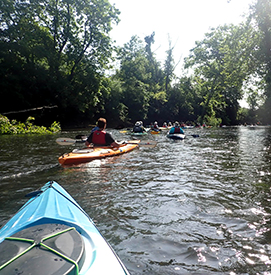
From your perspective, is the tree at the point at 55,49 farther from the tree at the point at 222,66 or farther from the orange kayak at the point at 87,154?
the orange kayak at the point at 87,154

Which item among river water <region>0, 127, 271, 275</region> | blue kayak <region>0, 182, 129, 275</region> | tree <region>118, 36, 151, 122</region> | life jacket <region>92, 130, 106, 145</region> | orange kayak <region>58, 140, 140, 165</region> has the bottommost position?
river water <region>0, 127, 271, 275</region>

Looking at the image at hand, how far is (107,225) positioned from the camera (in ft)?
9.70

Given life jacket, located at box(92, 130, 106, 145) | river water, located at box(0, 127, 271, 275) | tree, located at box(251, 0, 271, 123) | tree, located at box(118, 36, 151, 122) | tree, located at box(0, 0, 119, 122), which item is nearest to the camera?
river water, located at box(0, 127, 271, 275)

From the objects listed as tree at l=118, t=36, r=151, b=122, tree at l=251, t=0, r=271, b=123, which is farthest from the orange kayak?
tree at l=118, t=36, r=151, b=122

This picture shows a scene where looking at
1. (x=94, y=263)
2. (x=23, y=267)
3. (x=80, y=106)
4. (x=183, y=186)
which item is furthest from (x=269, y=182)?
(x=80, y=106)

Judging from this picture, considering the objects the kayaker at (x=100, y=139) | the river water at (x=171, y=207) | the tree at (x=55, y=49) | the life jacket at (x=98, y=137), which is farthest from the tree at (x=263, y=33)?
the life jacket at (x=98, y=137)

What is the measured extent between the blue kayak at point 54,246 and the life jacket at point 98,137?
5.18m

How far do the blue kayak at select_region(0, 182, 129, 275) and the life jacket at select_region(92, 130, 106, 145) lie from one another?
5.18 metres

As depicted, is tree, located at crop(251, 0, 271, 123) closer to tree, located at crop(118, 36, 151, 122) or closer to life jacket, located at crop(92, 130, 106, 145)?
life jacket, located at crop(92, 130, 106, 145)

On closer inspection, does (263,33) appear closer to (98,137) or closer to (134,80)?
(98,137)

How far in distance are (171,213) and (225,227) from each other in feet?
2.55

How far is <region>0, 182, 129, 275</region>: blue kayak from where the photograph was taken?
54.4 inches

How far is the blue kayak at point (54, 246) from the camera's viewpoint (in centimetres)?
138

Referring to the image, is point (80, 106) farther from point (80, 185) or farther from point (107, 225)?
point (107, 225)
